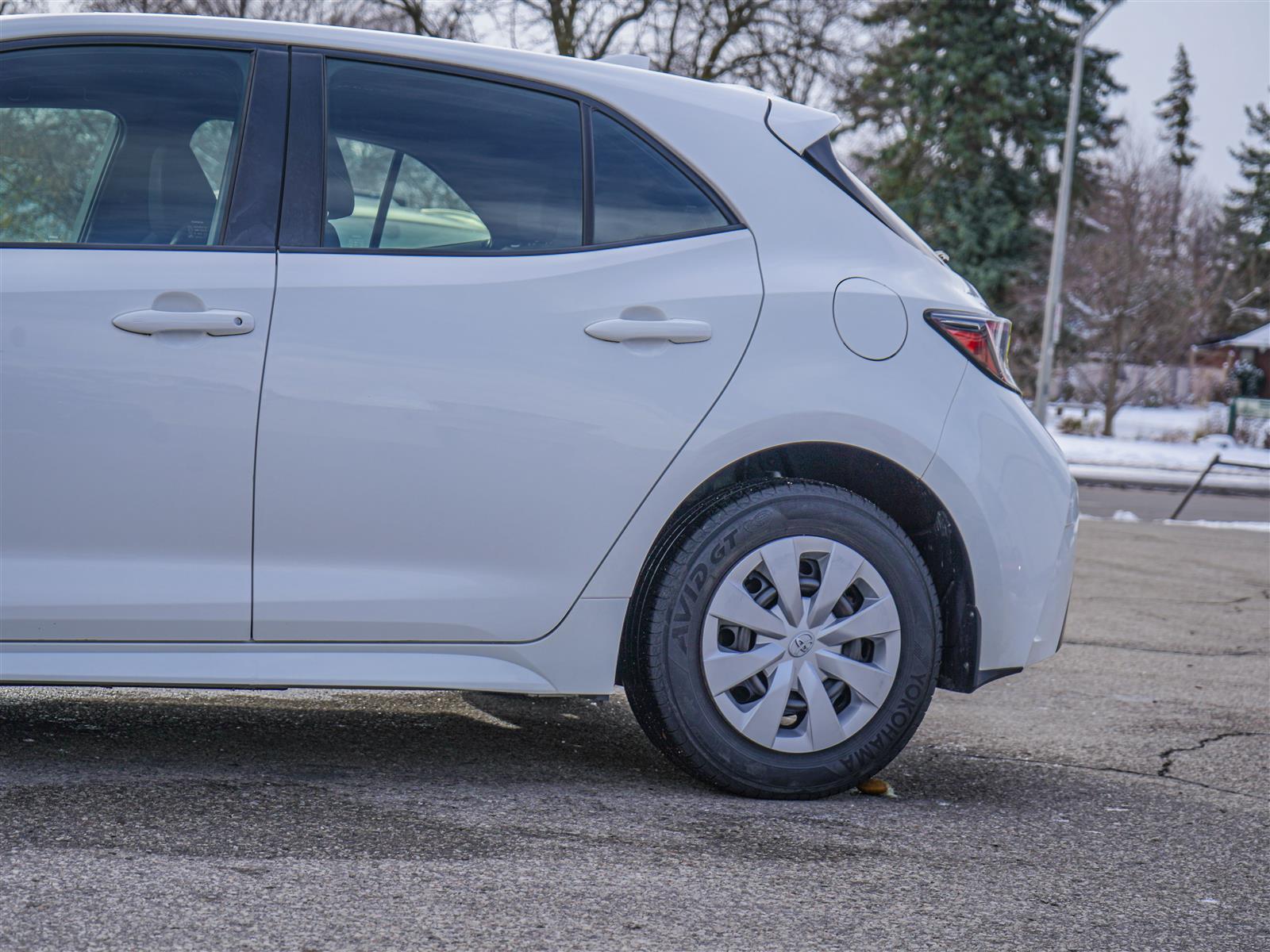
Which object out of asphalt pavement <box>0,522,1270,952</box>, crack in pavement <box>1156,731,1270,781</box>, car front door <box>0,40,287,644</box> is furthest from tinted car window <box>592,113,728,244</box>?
crack in pavement <box>1156,731,1270,781</box>

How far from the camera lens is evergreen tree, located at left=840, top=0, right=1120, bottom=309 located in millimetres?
35844

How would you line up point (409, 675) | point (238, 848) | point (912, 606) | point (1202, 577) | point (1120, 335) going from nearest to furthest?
point (238, 848), point (409, 675), point (912, 606), point (1202, 577), point (1120, 335)

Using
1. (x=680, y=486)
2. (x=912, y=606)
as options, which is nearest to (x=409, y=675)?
(x=680, y=486)

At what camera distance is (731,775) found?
3.22 m

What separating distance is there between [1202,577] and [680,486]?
21.7ft

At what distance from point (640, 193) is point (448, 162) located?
1.50 ft

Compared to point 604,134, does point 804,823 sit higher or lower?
lower

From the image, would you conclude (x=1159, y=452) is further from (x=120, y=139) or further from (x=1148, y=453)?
(x=120, y=139)

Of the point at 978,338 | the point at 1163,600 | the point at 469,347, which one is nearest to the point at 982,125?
the point at 1163,600

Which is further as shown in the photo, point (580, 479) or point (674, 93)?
point (674, 93)

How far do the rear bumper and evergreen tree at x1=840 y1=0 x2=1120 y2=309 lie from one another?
109 feet

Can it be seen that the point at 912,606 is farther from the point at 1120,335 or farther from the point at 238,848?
the point at 1120,335

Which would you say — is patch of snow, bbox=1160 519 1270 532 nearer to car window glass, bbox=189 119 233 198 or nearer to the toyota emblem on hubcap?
the toyota emblem on hubcap

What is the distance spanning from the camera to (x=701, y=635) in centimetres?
317
